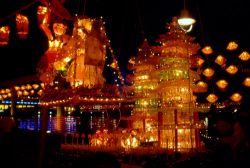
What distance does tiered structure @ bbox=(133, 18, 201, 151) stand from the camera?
11.8 m

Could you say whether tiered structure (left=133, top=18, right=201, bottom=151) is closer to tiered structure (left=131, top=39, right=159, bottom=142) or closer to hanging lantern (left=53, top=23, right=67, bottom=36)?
tiered structure (left=131, top=39, right=159, bottom=142)

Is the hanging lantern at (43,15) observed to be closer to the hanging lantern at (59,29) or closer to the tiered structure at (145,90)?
the hanging lantern at (59,29)

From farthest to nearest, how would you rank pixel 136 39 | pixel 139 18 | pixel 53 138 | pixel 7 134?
pixel 136 39, pixel 139 18, pixel 53 138, pixel 7 134

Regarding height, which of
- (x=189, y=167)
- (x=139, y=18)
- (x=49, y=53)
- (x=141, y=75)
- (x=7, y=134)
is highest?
(x=139, y=18)

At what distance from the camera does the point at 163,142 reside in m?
11.8

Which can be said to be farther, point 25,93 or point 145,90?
point 25,93

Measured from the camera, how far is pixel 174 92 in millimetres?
12523

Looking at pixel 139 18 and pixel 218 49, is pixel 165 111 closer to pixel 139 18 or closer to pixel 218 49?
pixel 139 18

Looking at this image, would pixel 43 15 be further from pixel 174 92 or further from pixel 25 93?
pixel 25 93

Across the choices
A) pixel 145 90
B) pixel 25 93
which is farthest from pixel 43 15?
pixel 25 93

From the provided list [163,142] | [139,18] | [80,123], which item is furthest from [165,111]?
[139,18]

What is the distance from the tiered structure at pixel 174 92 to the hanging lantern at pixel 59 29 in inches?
169

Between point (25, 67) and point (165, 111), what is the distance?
14840 mm

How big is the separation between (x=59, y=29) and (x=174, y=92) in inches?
232
